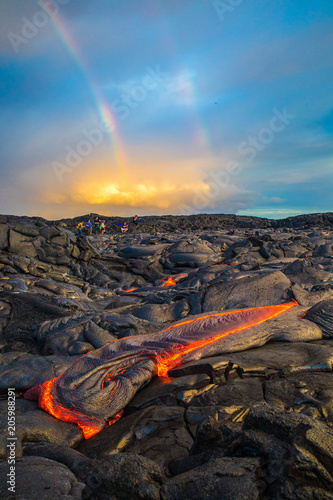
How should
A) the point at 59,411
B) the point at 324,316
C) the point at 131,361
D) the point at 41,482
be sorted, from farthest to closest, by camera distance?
1. the point at 324,316
2. the point at 131,361
3. the point at 59,411
4. the point at 41,482

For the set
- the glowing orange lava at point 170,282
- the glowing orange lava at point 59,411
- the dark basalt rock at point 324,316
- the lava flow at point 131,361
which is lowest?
the glowing orange lava at point 59,411

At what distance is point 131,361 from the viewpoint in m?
4.46

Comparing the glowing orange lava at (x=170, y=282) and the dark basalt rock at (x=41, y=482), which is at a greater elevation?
the glowing orange lava at (x=170, y=282)

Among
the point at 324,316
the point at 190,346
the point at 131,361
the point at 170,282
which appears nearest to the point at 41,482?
the point at 131,361

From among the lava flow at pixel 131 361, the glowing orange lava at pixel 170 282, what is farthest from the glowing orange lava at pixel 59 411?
the glowing orange lava at pixel 170 282

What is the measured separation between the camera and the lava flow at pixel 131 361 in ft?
12.0

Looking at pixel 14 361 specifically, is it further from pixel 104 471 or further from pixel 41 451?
pixel 104 471

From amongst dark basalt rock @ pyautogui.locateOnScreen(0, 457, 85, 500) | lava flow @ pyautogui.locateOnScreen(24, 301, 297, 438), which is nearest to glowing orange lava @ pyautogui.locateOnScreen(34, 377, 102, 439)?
lava flow @ pyautogui.locateOnScreen(24, 301, 297, 438)

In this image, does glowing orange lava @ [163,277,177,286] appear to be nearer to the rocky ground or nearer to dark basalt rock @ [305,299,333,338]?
the rocky ground

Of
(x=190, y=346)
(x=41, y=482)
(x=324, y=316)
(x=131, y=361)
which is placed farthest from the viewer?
(x=324, y=316)

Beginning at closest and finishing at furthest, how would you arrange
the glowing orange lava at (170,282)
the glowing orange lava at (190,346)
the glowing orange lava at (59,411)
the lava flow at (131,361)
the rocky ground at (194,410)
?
the rocky ground at (194,410) → the glowing orange lava at (59,411) → the lava flow at (131,361) → the glowing orange lava at (190,346) → the glowing orange lava at (170,282)

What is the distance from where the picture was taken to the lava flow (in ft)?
12.0

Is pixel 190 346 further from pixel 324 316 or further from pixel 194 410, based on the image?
pixel 324 316

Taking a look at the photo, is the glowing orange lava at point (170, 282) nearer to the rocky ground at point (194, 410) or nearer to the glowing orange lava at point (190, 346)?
the rocky ground at point (194, 410)
